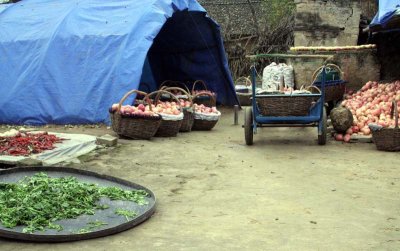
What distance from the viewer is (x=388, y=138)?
7.16m

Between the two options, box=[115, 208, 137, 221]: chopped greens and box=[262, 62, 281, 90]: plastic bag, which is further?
box=[262, 62, 281, 90]: plastic bag

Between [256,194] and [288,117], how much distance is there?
283cm

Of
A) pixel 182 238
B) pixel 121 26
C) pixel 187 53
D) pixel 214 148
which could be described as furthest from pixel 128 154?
pixel 187 53

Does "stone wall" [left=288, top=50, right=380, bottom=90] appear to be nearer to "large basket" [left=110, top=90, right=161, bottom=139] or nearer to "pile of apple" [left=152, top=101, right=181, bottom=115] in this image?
"pile of apple" [left=152, top=101, right=181, bottom=115]

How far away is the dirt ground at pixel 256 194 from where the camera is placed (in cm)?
358

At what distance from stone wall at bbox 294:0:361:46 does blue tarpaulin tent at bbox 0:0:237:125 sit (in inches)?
130

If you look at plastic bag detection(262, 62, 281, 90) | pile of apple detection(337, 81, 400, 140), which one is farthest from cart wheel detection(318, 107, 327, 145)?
plastic bag detection(262, 62, 281, 90)

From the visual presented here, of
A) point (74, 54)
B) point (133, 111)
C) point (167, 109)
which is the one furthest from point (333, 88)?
point (74, 54)

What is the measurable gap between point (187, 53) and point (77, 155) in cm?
693

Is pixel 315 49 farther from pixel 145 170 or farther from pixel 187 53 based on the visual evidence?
pixel 145 170

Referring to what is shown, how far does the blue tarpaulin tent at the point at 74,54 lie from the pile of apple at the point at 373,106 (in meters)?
3.83

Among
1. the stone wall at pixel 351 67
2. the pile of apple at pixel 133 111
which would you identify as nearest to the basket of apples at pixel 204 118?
the pile of apple at pixel 133 111

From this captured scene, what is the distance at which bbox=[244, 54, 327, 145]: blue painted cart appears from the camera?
7.48 meters

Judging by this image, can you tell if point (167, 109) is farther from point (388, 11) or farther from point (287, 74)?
point (287, 74)
